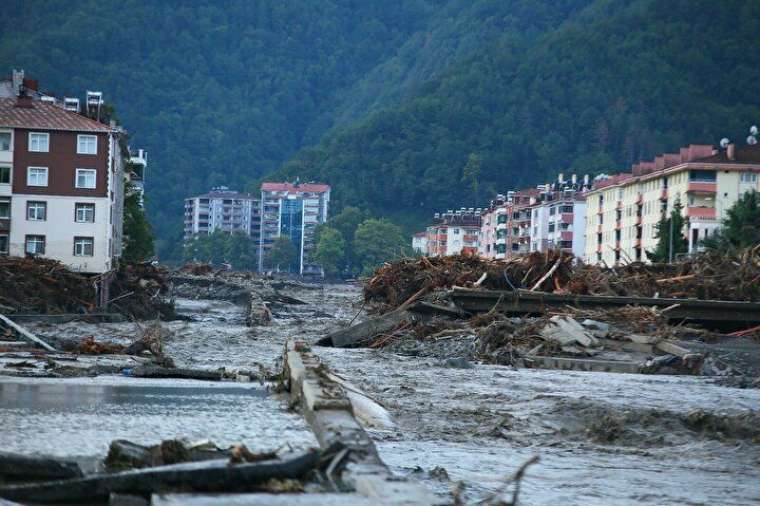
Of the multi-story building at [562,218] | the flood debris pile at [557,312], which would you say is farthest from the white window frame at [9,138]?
the multi-story building at [562,218]

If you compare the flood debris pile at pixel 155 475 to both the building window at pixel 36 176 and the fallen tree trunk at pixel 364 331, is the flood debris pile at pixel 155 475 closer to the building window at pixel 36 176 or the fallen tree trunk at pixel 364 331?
the fallen tree trunk at pixel 364 331

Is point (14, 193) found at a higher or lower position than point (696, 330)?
higher

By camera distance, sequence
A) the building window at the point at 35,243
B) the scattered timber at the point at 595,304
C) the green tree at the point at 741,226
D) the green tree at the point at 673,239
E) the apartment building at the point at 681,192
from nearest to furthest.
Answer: the scattered timber at the point at 595,304, the green tree at the point at 741,226, the building window at the point at 35,243, the green tree at the point at 673,239, the apartment building at the point at 681,192

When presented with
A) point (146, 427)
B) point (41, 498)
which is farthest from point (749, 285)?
point (41, 498)

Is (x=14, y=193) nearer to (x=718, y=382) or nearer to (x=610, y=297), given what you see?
(x=610, y=297)

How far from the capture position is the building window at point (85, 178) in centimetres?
7150

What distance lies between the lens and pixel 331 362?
25984 millimetres

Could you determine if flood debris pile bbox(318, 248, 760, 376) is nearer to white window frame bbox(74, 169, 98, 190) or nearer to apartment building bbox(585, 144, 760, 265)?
white window frame bbox(74, 169, 98, 190)

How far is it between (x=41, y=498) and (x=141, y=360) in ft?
47.2

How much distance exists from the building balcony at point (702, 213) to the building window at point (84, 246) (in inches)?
2170

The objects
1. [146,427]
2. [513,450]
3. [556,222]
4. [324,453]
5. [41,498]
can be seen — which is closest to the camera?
[41,498]

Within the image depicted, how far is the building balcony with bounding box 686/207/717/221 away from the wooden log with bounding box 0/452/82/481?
10186cm

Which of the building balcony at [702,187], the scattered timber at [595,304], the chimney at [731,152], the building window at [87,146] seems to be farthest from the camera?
the chimney at [731,152]

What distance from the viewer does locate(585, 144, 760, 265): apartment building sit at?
10762cm
